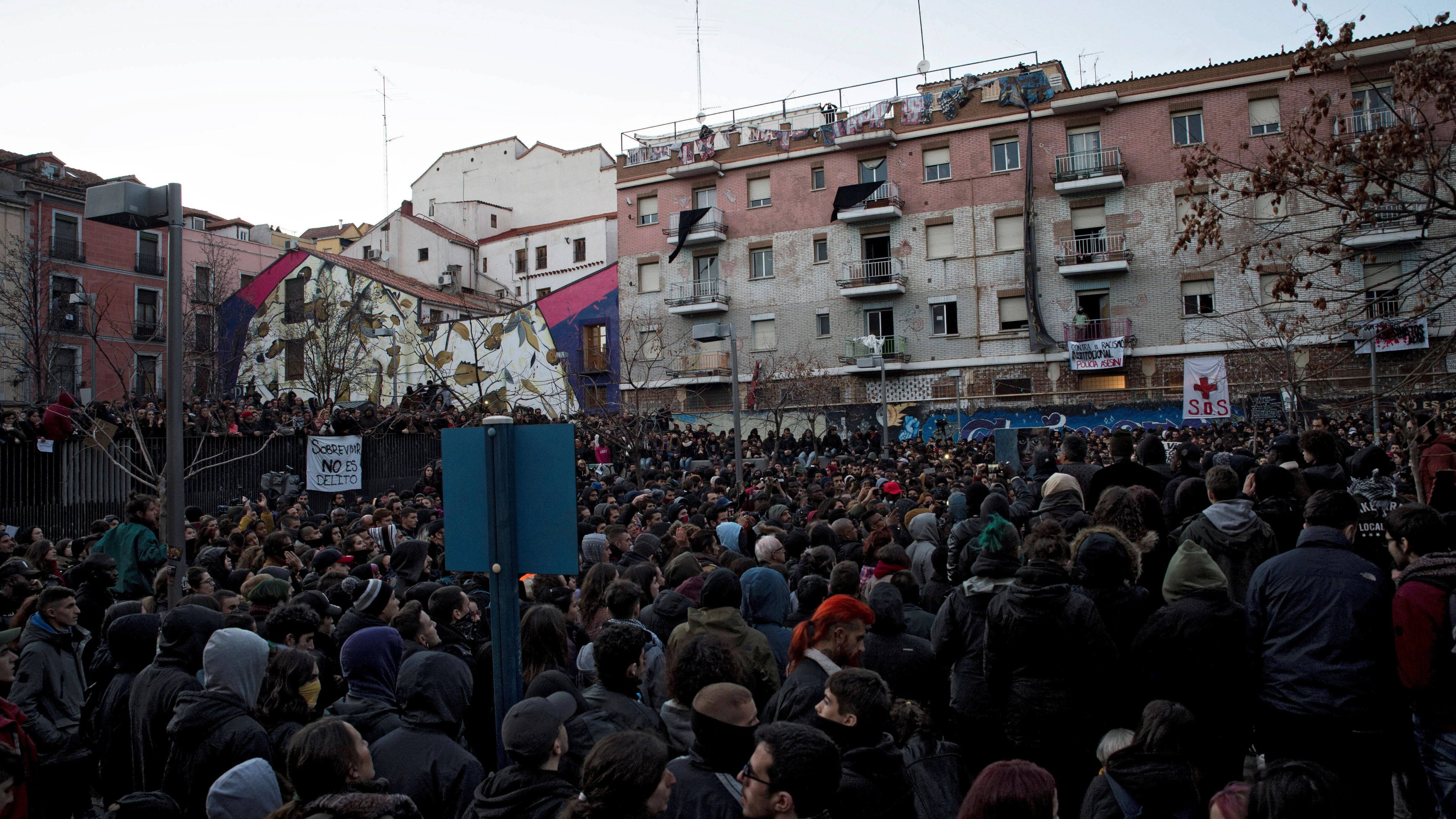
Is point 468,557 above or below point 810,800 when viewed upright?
above

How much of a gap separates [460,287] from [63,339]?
56.0 ft

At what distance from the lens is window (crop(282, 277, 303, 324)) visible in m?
41.3

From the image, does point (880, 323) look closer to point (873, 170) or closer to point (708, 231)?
point (873, 170)

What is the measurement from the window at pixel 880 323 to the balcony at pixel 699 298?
6.18 m

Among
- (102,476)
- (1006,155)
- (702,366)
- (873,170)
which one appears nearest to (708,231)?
(702,366)

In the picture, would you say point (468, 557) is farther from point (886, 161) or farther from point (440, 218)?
point (440, 218)

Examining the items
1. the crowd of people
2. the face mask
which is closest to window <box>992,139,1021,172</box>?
the crowd of people

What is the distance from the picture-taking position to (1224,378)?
87.2 feet

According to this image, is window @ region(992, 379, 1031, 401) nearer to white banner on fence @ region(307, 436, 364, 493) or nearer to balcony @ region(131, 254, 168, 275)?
white banner on fence @ region(307, 436, 364, 493)

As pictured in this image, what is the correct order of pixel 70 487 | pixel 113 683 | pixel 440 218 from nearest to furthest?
pixel 113 683, pixel 70 487, pixel 440 218

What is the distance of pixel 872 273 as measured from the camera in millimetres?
37656

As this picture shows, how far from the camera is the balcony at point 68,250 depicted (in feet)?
A: 126

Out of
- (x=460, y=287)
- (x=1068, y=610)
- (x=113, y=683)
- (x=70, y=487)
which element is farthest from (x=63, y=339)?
(x=1068, y=610)

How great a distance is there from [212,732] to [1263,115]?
123ft
